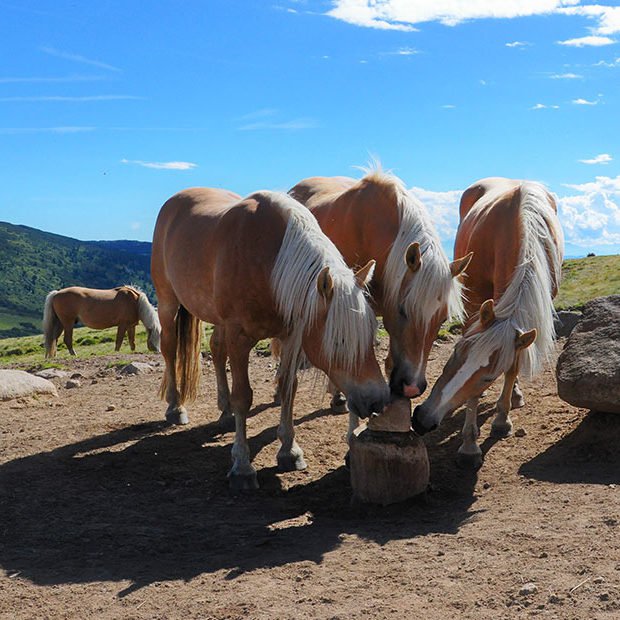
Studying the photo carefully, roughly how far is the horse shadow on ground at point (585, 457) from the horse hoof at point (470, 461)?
0.39 metres

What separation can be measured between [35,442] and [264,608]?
4642mm

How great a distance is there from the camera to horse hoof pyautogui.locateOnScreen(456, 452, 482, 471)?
20.4 ft

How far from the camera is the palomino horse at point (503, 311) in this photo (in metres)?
5.29

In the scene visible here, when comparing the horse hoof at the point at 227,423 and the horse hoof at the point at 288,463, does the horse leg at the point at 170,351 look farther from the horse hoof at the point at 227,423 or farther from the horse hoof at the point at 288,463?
the horse hoof at the point at 288,463

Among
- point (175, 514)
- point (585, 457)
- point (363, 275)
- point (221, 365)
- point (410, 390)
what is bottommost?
point (175, 514)

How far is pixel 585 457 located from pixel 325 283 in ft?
9.09

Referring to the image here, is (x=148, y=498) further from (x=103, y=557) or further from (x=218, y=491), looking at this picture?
(x=103, y=557)

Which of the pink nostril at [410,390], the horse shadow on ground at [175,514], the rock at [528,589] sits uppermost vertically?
the pink nostril at [410,390]

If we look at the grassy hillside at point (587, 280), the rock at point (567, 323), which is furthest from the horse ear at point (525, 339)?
the grassy hillside at point (587, 280)

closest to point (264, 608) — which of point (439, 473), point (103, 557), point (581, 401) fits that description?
point (103, 557)

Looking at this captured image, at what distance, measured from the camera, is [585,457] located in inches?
235

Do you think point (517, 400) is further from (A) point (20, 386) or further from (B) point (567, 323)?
(A) point (20, 386)

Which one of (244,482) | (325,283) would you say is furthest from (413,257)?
(244,482)

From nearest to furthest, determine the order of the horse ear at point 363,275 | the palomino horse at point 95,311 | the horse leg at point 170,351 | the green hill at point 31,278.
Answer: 1. the horse ear at point 363,275
2. the horse leg at point 170,351
3. the palomino horse at point 95,311
4. the green hill at point 31,278
